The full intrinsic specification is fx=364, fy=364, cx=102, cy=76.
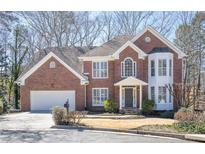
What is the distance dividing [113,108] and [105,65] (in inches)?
153

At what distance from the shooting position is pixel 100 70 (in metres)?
31.8

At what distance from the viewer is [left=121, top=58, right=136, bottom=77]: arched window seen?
31094 millimetres

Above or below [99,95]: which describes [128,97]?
below

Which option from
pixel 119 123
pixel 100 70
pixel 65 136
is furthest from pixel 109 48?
pixel 65 136

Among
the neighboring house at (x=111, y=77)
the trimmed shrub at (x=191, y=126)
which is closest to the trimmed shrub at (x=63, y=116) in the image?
the trimmed shrub at (x=191, y=126)

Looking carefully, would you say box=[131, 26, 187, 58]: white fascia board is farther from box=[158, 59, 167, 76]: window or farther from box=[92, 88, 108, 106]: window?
box=[92, 88, 108, 106]: window

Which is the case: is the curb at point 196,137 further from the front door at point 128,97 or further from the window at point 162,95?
the front door at point 128,97

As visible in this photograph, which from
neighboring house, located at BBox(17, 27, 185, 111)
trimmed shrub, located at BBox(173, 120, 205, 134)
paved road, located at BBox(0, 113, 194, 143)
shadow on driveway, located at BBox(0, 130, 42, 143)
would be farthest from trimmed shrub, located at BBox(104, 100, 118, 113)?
shadow on driveway, located at BBox(0, 130, 42, 143)

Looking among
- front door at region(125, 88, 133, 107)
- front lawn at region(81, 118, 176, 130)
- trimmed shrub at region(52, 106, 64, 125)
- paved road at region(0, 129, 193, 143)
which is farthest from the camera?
front door at region(125, 88, 133, 107)

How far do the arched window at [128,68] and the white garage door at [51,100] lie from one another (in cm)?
478

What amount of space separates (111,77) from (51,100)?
560 centimetres

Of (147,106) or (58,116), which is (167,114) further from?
(58,116)
